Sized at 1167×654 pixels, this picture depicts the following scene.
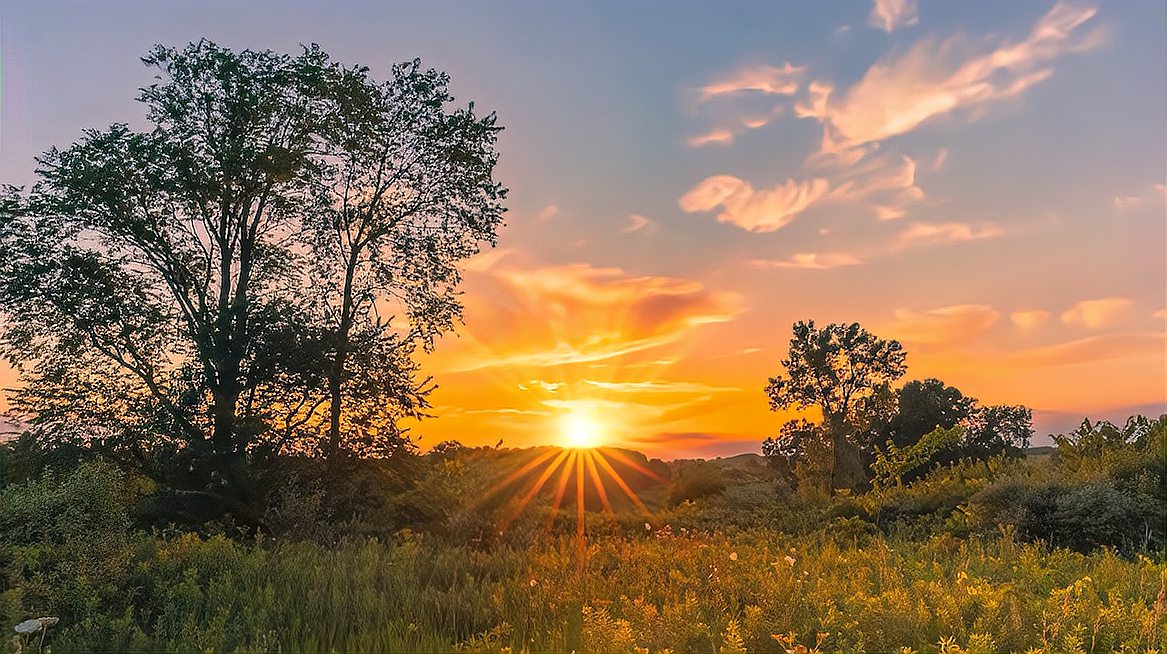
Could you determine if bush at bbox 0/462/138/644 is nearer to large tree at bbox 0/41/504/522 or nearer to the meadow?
the meadow

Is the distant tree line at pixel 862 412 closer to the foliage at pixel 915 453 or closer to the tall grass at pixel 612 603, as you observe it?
the foliage at pixel 915 453

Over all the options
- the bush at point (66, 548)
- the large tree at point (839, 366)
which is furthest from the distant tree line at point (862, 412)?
the bush at point (66, 548)

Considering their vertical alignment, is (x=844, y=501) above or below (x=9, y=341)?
below

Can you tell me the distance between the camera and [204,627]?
6.04 meters

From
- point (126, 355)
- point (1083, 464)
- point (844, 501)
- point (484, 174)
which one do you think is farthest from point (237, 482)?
point (1083, 464)

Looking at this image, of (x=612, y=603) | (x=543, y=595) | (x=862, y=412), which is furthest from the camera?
(x=862, y=412)

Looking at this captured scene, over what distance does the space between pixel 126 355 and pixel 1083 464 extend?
19.5 meters

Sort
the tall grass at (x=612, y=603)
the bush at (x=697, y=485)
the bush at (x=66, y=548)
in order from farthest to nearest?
the bush at (x=697, y=485)
the bush at (x=66, y=548)
the tall grass at (x=612, y=603)

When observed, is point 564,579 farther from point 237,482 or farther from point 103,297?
point 103,297

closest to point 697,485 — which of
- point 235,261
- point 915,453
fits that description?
point 915,453

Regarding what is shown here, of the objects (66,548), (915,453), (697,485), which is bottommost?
(697,485)

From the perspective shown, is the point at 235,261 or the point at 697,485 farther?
the point at 697,485

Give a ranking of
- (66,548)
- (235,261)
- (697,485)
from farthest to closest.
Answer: (697,485)
(235,261)
(66,548)

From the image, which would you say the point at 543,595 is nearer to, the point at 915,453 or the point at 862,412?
the point at 915,453
